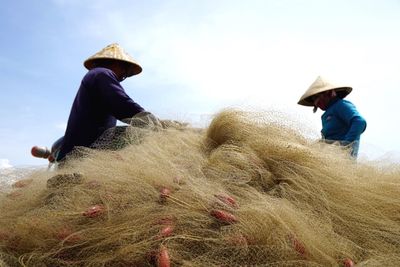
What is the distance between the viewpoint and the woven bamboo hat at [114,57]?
4535 millimetres

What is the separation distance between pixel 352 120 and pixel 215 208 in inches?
124

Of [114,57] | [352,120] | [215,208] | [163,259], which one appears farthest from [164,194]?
[352,120]

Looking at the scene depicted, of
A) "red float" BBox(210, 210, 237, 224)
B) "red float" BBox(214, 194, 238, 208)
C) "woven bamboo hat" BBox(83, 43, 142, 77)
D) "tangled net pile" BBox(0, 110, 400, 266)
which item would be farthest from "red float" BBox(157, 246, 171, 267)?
"woven bamboo hat" BBox(83, 43, 142, 77)

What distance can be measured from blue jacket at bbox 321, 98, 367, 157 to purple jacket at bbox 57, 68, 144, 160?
2.49 meters

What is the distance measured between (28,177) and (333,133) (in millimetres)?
3550

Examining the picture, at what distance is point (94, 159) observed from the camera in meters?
3.08

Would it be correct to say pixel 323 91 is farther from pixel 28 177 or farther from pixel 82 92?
pixel 28 177

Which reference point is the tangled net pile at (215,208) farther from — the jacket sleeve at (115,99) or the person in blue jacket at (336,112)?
the person in blue jacket at (336,112)

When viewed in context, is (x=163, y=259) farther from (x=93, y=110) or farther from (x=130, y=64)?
(x=130, y=64)

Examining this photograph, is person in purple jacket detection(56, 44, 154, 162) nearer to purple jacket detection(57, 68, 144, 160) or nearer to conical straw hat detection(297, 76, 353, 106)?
purple jacket detection(57, 68, 144, 160)

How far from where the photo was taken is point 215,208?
7.38 ft

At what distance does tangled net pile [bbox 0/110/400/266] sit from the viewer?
2043 millimetres

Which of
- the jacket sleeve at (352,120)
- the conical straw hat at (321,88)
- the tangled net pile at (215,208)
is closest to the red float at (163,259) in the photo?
the tangled net pile at (215,208)

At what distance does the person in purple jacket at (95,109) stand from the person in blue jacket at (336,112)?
2.41 meters
